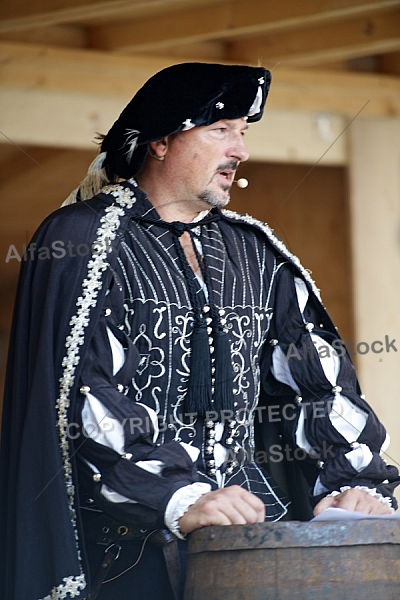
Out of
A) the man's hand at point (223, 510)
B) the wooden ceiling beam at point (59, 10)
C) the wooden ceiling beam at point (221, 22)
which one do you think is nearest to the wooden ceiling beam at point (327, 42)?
the wooden ceiling beam at point (221, 22)

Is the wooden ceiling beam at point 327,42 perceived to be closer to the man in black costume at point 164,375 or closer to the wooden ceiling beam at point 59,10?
the wooden ceiling beam at point 59,10

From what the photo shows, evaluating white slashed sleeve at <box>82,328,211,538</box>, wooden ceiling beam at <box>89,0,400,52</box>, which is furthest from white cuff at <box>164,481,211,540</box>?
wooden ceiling beam at <box>89,0,400,52</box>

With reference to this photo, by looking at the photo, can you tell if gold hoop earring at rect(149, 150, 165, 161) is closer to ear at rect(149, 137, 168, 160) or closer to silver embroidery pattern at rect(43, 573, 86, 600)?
ear at rect(149, 137, 168, 160)

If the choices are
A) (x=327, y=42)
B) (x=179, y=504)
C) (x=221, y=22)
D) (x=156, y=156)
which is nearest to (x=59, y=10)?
(x=221, y=22)

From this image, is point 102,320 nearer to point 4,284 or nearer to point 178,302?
point 178,302

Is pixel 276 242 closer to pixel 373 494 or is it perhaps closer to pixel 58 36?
pixel 373 494

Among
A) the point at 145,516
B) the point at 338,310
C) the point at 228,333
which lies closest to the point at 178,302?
the point at 228,333

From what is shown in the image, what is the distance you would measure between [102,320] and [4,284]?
3369 mm

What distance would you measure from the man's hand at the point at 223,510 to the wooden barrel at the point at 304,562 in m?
0.07

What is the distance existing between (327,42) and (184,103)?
6.16 ft

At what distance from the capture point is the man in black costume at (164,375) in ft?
6.05

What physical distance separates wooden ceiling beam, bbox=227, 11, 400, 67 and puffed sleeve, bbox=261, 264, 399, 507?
1.72 meters

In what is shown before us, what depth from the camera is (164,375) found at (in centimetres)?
200

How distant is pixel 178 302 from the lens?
204cm
